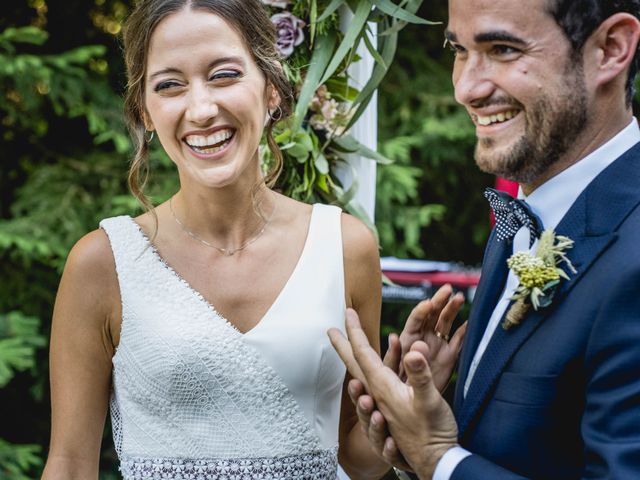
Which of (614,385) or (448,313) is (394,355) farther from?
(614,385)

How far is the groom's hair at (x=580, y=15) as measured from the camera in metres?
1.64

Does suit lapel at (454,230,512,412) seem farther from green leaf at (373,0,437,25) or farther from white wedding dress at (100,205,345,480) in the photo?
green leaf at (373,0,437,25)

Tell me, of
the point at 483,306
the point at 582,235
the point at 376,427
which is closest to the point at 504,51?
the point at 582,235

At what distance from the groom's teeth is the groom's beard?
0.9 inches

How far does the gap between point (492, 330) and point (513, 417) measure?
0.78 feet

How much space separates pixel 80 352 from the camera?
2.35 meters

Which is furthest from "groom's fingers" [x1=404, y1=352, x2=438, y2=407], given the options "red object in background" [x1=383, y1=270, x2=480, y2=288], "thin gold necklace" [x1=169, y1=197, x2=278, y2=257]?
"red object in background" [x1=383, y1=270, x2=480, y2=288]

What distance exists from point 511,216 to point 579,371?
0.41m

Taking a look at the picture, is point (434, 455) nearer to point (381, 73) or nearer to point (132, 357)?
point (132, 357)

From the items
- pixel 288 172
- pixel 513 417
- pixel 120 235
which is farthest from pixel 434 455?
pixel 288 172

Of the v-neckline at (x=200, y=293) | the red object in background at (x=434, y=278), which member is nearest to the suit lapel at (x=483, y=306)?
the v-neckline at (x=200, y=293)

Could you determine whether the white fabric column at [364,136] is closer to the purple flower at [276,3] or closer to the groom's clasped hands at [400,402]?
the purple flower at [276,3]

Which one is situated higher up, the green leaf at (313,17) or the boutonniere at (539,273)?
the green leaf at (313,17)

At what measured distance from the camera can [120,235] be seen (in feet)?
8.03
